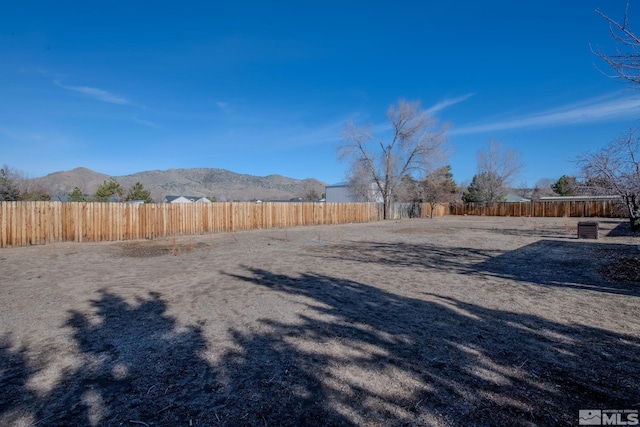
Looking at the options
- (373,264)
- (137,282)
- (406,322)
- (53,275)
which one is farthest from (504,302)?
(53,275)

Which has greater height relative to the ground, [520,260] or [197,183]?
[197,183]

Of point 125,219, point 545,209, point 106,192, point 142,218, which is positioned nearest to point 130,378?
point 125,219

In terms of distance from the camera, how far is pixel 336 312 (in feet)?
13.2

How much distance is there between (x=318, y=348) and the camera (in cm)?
298

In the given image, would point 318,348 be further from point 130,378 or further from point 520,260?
point 520,260

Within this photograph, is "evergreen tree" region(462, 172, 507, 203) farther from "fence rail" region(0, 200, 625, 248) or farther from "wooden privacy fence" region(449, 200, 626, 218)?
"fence rail" region(0, 200, 625, 248)

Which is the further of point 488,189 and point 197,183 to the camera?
point 197,183

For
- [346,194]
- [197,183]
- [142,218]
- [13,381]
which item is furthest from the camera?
[197,183]

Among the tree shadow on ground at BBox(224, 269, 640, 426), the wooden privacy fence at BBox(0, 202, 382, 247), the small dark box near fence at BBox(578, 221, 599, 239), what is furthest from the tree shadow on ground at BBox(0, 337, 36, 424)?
the small dark box near fence at BBox(578, 221, 599, 239)

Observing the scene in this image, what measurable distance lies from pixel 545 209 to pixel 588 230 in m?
27.1

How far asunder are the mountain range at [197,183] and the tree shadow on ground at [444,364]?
6938 cm

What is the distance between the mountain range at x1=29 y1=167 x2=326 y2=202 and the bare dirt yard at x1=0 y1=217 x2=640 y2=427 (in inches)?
2667

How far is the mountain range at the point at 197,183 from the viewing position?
80.9 metres

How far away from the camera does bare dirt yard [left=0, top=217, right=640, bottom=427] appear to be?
82.5 inches
